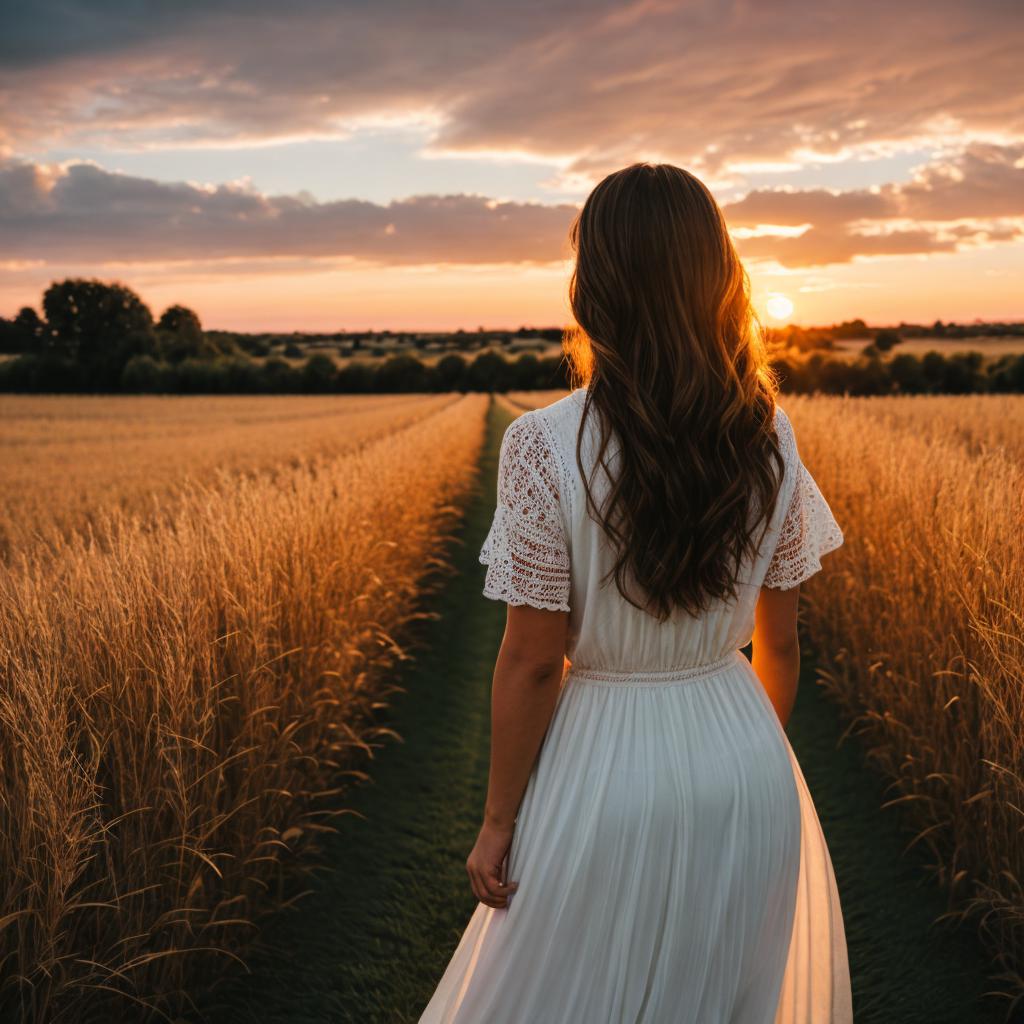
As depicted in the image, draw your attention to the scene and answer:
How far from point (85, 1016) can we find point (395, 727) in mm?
3007

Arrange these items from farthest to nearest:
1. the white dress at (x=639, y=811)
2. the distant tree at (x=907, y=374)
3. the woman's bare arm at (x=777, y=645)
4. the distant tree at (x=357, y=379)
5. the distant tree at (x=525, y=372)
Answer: the distant tree at (x=525, y=372) → the distant tree at (x=357, y=379) → the distant tree at (x=907, y=374) → the woman's bare arm at (x=777, y=645) → the white dress at (x=639, y=811)

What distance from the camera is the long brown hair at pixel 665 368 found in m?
1.44

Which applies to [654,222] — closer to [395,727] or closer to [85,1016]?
[85,1016]

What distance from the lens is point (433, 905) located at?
3678 millimetres

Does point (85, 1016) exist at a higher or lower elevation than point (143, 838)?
lower

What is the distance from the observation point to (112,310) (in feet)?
248

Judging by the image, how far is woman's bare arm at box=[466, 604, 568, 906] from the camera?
1503 millimetres

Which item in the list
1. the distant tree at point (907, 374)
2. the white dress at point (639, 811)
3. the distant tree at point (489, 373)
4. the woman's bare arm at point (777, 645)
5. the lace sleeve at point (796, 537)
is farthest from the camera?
the distant tree at point (489, 373)

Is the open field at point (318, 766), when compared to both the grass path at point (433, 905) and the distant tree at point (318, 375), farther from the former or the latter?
the distant tree at point (318, 375)

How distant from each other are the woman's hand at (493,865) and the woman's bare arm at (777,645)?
2.27 ft

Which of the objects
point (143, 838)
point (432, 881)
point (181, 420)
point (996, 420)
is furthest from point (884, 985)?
point (181, 420)

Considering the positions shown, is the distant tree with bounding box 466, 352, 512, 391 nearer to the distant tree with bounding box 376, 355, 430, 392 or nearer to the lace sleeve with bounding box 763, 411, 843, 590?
the distant tree with bounding box 376, 355, 430, 392

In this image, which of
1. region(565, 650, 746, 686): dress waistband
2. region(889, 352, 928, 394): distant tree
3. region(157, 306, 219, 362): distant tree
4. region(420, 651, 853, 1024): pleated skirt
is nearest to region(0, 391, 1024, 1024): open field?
region(420, 651, 853, 1024): pleated skirt

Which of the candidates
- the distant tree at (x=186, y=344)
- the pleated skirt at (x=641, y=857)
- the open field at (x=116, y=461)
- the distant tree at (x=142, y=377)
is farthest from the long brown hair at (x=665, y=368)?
the distant tree at (x=186, y=344)
